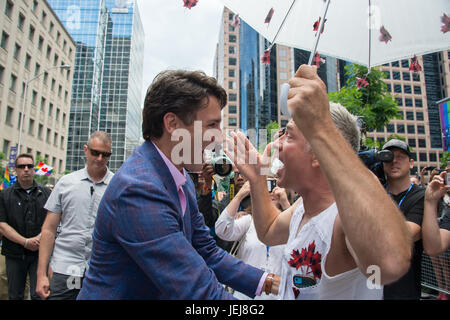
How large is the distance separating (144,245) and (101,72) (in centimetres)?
7232

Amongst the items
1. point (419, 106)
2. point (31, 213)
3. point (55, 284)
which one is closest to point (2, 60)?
point (31, 213)

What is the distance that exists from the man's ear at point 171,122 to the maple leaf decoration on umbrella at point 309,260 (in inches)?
36.0

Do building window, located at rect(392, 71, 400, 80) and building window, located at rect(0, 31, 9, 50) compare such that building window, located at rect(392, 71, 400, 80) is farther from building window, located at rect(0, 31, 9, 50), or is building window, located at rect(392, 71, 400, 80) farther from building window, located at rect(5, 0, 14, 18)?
building window, located at rect(0, 31, 9, 50)

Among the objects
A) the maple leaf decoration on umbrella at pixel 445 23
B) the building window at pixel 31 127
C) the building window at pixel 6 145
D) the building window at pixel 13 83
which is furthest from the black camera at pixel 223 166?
the building window at pixel 31 127

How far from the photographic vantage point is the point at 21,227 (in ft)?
14.3

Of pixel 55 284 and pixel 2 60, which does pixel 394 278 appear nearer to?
pixel 55 284

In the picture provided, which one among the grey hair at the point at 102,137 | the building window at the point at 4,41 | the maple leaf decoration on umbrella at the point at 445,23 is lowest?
the grey hair at the point at 102,137

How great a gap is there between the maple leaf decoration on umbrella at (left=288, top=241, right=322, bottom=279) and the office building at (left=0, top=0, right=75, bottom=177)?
1067 inches

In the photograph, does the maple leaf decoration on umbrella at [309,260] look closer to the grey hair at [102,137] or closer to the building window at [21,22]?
the grey hair at [102,137]

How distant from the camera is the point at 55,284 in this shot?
3066mm

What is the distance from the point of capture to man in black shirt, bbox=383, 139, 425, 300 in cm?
256

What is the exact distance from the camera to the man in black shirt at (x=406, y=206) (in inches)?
101

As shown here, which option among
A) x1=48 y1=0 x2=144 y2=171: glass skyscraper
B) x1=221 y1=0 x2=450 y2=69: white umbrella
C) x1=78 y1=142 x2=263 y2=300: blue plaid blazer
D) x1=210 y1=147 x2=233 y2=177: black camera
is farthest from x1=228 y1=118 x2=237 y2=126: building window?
x1=78 y1=142 x2=263 y2=300: blue plaid blazer

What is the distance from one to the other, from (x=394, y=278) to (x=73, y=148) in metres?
63.3
